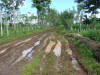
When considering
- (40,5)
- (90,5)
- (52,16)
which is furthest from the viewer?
(52,16)

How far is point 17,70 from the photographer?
13.0 feet

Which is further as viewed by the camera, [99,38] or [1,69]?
[99,38]

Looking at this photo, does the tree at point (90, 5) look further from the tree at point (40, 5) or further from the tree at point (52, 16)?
the tree at point (52, 16)

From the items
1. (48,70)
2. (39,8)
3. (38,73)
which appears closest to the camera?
(38,73)

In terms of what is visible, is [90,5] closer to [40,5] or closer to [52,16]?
[40,5]

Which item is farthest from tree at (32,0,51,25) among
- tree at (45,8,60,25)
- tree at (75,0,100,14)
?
tree at (75,0,100,14)

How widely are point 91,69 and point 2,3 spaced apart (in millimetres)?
18238

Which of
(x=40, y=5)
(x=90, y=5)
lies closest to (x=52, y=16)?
(x=40, y=5)

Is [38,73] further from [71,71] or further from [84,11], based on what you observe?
[84,11]

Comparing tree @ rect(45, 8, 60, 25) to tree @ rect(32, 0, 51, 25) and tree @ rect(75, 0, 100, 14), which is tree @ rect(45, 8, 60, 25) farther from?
tree @ rect(75, 0, 100, 14)

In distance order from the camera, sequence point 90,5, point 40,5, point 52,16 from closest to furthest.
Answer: point 90,5 < point 40,5 < point 52,16

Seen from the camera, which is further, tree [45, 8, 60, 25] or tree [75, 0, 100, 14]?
tree [45, 8, 60, 25]

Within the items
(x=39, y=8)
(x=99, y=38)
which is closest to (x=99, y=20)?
(x=99, y=38)

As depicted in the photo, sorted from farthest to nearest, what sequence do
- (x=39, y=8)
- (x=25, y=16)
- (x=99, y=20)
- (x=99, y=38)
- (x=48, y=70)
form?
(x=25, y=16) < (x=39, y=8) < (x=99, y=20) < (x=99, y=38) < (x=48, y=70)
